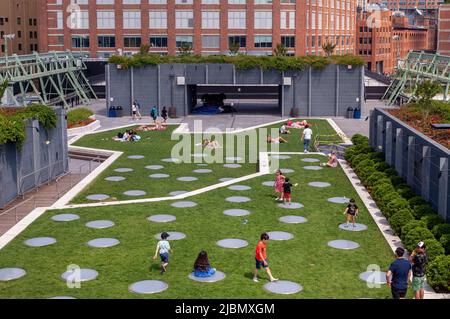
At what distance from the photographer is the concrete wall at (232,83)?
59969 millimetres

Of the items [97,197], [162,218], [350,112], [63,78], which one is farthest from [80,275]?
[63,78]

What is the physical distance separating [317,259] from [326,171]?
15.1 meters

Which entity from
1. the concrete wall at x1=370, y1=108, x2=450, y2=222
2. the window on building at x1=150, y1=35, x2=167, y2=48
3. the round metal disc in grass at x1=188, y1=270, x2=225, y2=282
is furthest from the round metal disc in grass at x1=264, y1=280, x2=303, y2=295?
the window on building at x1=150, y1=35, x2=167, y2=48

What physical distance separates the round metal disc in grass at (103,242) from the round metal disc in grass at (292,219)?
6692mm

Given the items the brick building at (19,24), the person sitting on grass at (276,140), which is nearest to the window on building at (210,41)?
the brick building at (19,24)

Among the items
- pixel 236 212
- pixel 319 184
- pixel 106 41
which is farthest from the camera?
pixel 106 41

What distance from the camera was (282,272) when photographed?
1966 centimetres

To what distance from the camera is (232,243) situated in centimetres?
2262

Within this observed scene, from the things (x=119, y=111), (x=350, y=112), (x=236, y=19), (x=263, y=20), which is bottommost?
(x=350, y=112)

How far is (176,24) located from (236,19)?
977cm

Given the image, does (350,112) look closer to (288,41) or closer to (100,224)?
(100,224)
